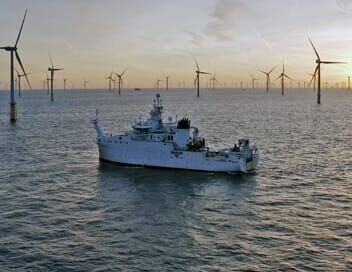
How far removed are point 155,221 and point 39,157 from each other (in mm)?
36058

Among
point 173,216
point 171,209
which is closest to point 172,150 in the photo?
point 171,209

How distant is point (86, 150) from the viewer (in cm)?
7631

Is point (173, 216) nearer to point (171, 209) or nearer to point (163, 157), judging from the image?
point (171, 209)

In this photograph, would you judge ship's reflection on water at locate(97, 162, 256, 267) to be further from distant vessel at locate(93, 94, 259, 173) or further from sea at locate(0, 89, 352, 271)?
distant vessel at locate(93, 94, 259, 173)

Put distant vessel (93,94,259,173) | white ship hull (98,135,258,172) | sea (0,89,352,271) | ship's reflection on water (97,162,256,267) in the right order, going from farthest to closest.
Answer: distant vessel (93,94,259,173)
white ship hull (98,135,258,172)
ship's reflection on water (97,162,256,267)
sea (0,89,352,271)

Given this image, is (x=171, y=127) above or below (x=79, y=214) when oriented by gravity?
above

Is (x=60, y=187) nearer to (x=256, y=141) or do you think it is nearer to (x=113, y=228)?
(x=113, y=228)

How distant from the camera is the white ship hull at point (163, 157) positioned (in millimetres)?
55750

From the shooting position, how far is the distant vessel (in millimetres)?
55906

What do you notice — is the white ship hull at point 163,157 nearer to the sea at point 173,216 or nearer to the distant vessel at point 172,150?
the distant vessel at point 172,150

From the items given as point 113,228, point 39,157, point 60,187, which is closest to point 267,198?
point 113,228

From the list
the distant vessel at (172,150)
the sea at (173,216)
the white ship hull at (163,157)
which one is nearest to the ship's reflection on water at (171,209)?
the sea at (173,216)

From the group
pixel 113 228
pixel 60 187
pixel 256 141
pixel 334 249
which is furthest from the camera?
pixel 256 141

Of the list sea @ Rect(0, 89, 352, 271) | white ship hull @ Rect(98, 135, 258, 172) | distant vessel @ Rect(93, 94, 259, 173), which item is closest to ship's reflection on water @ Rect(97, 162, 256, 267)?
sea @ Rect(0, 89, 352, 271)
